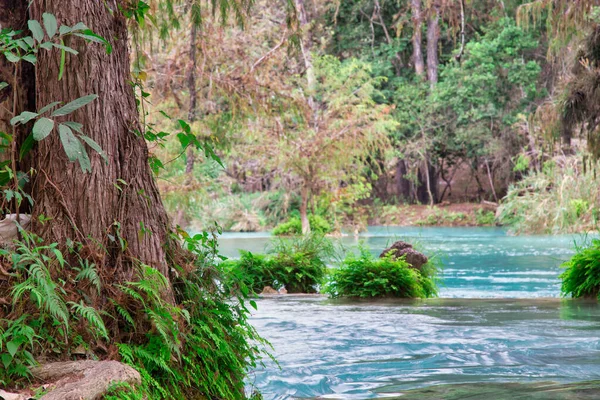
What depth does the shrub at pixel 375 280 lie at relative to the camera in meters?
9.78

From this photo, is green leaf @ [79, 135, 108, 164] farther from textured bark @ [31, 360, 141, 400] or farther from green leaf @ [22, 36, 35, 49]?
textured bark @ [31, 360, 141, 400]

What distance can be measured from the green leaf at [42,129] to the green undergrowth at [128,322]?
453mm

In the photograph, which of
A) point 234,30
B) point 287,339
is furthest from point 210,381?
point 234,30

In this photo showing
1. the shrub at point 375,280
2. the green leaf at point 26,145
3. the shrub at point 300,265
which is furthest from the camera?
the shrub at point 300,265

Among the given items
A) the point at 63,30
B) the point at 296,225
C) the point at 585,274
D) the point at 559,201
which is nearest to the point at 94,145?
the point at 63,30

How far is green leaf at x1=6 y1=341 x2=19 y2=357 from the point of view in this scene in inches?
109

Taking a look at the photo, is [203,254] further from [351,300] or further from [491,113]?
[491,113]

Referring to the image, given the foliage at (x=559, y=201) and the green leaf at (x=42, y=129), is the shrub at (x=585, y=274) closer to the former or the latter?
the green leaf at (x=42, y=129)

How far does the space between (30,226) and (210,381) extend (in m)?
1.06

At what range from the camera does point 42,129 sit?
2912 millimetres

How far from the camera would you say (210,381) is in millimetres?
3525

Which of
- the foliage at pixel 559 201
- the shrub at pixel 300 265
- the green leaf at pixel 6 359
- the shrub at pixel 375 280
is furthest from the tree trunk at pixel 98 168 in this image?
the foliage at pixel 559 201

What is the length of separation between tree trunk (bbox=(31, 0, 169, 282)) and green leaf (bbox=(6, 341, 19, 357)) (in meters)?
0.62

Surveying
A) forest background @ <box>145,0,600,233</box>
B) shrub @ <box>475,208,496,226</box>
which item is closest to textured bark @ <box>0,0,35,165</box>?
forest background @ <box>145,0,600,233</box>
